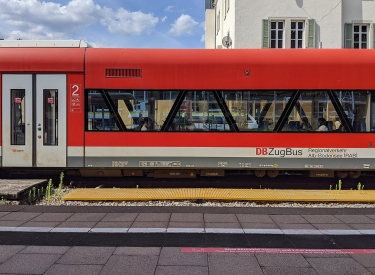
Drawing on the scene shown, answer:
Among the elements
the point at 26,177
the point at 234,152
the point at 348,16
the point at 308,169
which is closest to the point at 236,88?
the point at 234,152

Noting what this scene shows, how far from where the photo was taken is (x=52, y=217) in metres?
6.65

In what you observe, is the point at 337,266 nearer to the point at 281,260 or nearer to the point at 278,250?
the point at 281,260

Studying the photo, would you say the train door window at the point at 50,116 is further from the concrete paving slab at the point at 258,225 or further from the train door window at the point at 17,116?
the concrete paving slab at the point at 258,225

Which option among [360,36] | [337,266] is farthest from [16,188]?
[360,36]

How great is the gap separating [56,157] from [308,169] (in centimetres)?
577

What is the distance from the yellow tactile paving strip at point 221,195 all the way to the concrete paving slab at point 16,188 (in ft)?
2.53

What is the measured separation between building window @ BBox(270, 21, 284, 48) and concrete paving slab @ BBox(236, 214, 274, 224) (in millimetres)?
14366

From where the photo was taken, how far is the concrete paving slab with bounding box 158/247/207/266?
4.60 metres

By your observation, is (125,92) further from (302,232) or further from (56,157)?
(302,232)

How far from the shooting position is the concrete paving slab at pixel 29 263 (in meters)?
4.34

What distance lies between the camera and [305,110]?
9266 millimetres

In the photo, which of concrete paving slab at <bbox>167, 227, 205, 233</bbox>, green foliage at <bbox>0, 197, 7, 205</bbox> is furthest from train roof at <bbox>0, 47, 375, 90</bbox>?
concrete paving slab at <bbox>167, 227, 205, 233</bbox>

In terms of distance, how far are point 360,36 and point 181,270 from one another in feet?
61.1

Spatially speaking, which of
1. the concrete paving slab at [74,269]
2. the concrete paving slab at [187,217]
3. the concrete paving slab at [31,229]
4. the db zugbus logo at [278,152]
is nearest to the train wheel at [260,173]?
the db zugbus logo at [278,152]
